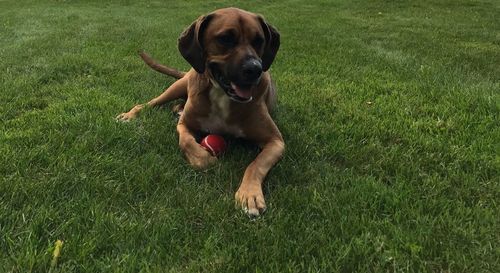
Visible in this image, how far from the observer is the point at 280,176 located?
368 cm

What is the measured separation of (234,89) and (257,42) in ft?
1.54

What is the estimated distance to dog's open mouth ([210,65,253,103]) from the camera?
4.00 meters

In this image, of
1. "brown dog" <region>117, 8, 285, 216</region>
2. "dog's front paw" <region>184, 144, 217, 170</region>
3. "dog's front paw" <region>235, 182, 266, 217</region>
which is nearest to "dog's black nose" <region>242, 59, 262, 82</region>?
"brown dog" <region>117, 8, 285, 216</region>

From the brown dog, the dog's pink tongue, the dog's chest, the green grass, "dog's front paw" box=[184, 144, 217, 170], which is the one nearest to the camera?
the green grass

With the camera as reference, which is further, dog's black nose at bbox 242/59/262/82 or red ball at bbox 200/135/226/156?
red ball at bbox 200/135/226/156

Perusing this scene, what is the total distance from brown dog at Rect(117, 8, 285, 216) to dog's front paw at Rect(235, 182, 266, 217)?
0.72ft

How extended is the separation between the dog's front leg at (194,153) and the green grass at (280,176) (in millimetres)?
74

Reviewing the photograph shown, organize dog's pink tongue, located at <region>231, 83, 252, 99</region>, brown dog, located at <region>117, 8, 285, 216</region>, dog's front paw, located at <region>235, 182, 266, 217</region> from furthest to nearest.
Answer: dog's pink tongue, located at <region>231, 83, 252, 99</region>
brown dog, located at <region>117, 8, 285, 216</region>
dog's front paw, located at <region>235, 182, 266, 217</region>

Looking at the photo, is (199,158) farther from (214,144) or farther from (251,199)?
(251,199)

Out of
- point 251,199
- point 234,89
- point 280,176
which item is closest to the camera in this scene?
point 251,199

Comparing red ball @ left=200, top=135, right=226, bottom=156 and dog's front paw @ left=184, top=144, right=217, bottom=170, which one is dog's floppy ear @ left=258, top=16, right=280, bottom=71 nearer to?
red ball @ left=200, top=135, right=226, bottom=156

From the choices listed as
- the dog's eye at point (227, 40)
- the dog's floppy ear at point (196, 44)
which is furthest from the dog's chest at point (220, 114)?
the dog's eye at point (227, 40)

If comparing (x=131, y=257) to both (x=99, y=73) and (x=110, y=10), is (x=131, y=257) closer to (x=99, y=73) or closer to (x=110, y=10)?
(x=99, y=73)

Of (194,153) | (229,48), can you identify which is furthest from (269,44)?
(194,153)
